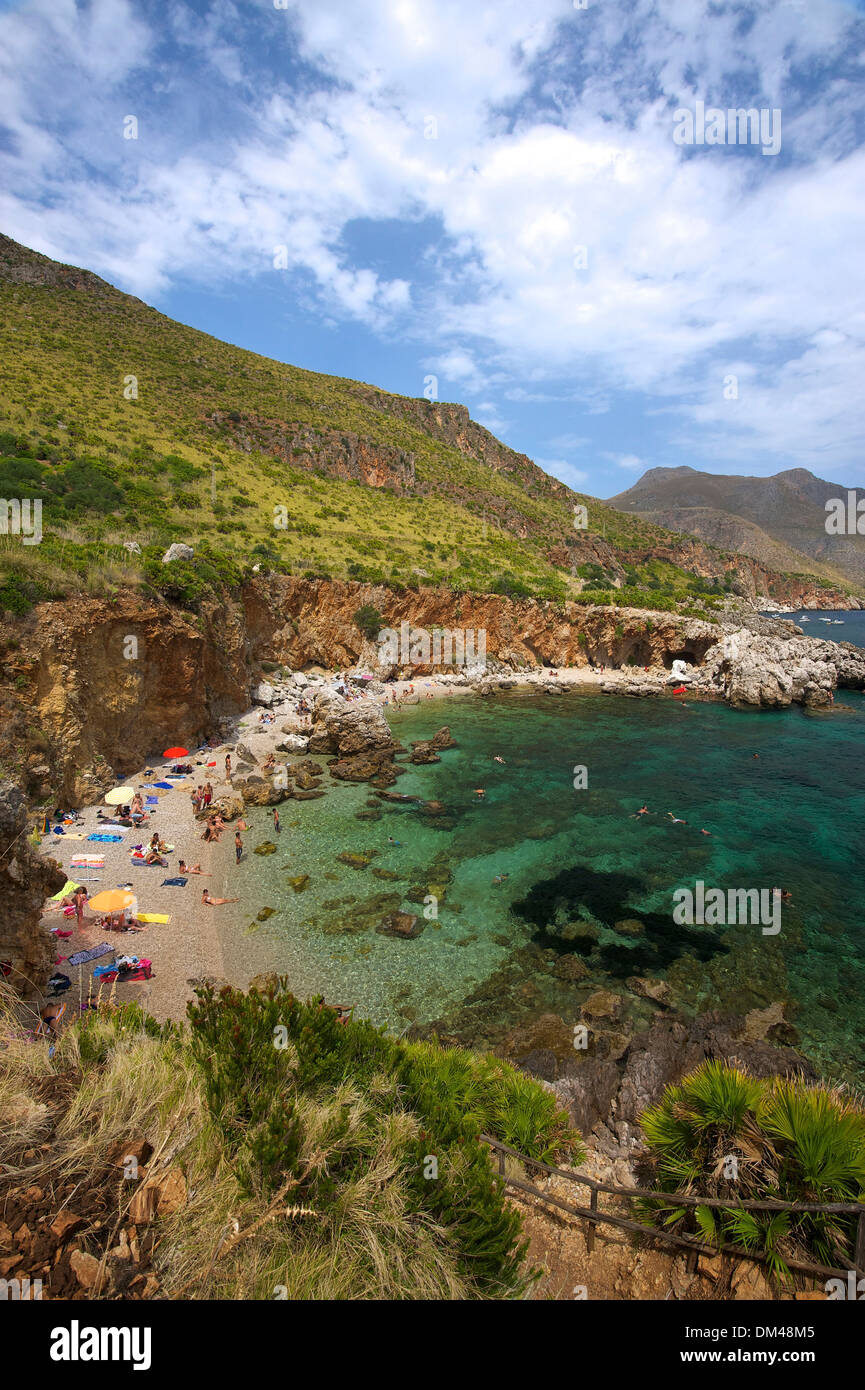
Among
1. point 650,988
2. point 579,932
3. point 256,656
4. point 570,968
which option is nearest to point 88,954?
point 570,968

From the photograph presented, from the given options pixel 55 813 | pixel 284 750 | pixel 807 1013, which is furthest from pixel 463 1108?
pixel 284 750

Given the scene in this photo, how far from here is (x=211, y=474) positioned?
4588cm

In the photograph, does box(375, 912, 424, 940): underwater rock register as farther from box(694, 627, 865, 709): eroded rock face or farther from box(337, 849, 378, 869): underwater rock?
box(694, 627, 865, 709): eroded rock face

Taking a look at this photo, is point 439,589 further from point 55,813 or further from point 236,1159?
point 236,1159

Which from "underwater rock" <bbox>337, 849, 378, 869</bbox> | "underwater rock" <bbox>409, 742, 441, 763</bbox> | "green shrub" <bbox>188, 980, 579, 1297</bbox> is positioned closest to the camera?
"green shrub" <bbox>188, 980, 579, 1297</bbox>

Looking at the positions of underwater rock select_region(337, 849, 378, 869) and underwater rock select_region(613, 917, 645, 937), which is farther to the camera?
underwater rock select_region(337, 849, 378, 869)

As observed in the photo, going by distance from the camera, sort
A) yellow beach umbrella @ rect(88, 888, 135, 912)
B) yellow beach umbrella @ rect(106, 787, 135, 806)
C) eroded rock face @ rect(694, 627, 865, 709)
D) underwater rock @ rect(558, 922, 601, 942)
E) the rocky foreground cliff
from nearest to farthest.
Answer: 1. yellow beach umbrella @ rect(88, 888, 135, 912)
2. underwater rock @ rect(558, 922, 601, 942)
3. the rocky foreground cliff
4. yellow beach umbrella @ rect(106, 787, 135, 806)
5. eroded rock face @ rect(694, 627, 865, 709)

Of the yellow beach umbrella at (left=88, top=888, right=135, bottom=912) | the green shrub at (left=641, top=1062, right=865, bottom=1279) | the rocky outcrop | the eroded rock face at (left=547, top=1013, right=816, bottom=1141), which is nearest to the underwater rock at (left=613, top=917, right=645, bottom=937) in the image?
the rocky outcrop

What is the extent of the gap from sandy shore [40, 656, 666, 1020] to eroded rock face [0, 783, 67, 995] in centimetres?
96

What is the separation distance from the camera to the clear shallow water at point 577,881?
12727 millimetres

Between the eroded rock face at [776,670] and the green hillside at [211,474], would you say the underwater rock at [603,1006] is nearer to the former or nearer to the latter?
the green hillside at [211,474]

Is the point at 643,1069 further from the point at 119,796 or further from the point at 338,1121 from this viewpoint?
the point at 119,796

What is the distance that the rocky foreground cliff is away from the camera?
17.6 meters
